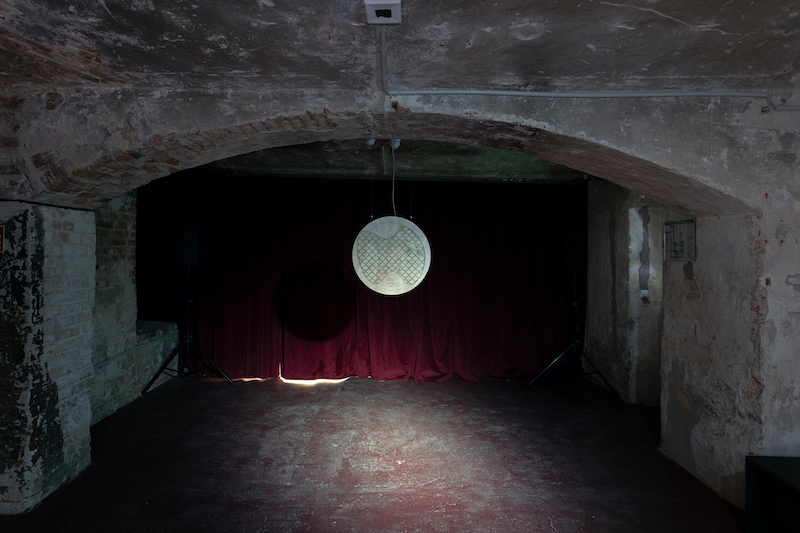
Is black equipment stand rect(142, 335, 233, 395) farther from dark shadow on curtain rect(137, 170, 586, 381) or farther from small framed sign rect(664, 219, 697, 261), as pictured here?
small framed sign rect(664, 219, 697, 261)

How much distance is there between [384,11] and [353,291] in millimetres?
3233

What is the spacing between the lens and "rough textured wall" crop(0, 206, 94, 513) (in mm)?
2131

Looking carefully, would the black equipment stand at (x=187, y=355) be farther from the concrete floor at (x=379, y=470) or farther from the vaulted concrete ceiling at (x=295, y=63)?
the vaulted concrete ceiling at (x=295, y=63)

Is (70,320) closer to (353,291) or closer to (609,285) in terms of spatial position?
(353,291)

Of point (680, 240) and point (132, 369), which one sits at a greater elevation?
point (680, 240)

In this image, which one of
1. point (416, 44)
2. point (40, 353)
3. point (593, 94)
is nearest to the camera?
point (416, 44)

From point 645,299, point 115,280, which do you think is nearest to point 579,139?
point 645,299

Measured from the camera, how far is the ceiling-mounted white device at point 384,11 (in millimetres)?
1333

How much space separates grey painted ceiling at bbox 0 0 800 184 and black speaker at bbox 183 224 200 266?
6.66 ft

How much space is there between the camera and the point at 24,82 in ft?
6.68

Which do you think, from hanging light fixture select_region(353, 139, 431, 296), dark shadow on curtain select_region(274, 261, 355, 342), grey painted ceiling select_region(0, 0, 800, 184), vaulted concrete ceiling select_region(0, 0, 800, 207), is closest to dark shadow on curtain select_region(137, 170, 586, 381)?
dark shadow on curtain select_region(274, 261, 355, 342)

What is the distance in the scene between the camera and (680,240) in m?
2.57

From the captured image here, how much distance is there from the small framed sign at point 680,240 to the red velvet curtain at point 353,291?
1641mm

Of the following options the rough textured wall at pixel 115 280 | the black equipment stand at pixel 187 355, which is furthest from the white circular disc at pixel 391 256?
the rough textured wall at pixel 115 280
